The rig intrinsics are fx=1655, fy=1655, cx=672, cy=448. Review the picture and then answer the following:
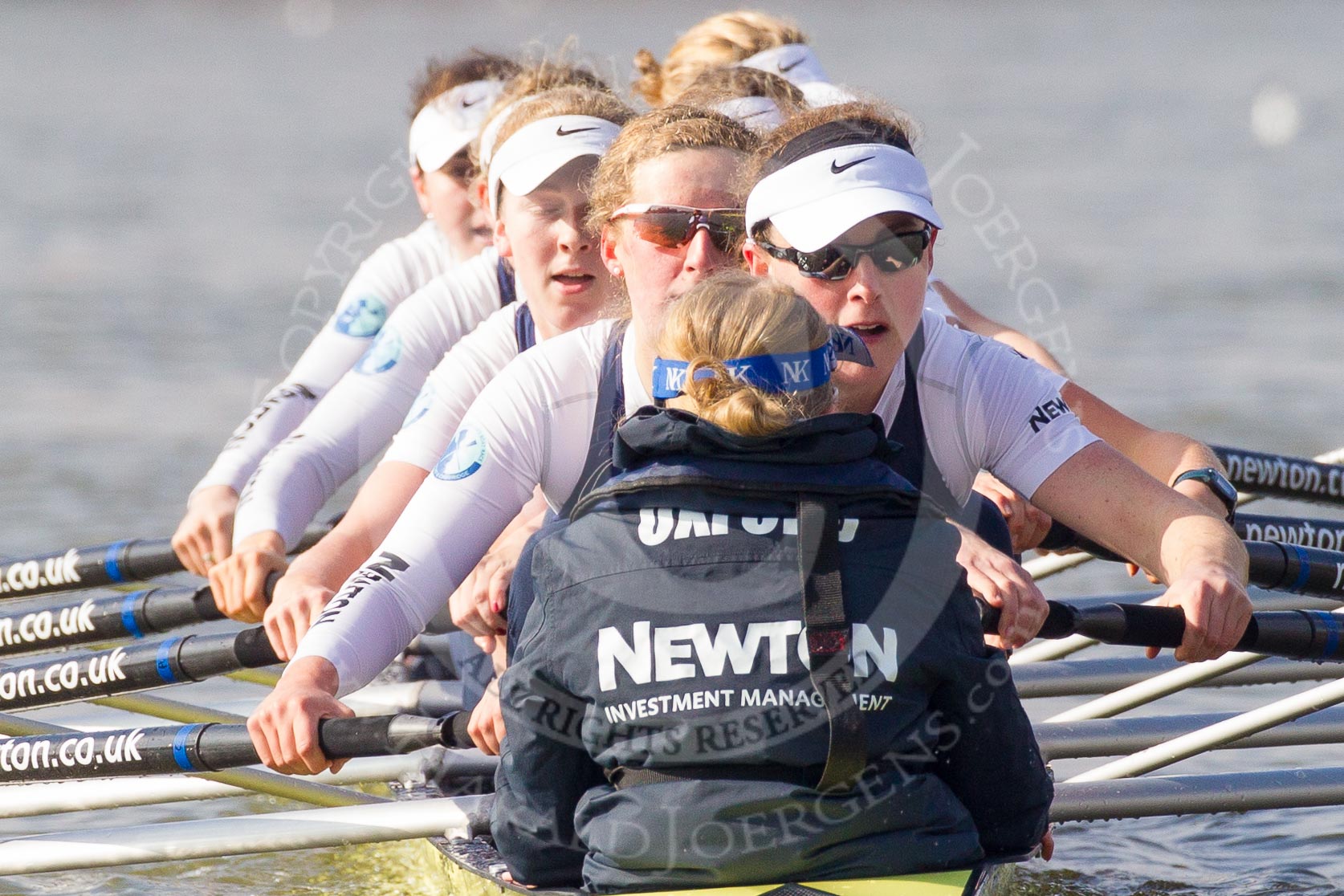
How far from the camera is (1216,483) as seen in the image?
3395mm

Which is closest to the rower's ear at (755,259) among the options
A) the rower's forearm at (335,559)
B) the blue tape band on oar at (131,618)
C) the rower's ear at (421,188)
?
the rower's forearm at (335,559)

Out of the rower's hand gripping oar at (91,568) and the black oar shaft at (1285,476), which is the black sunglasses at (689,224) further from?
the black oar shaft at (1285,476)

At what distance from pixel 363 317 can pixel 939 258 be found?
7.97m

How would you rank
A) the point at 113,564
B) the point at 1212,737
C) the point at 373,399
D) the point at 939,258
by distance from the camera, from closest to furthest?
the point at 1212,737 < the point at 373,399 < the point at 113,564 < the point at 939,258

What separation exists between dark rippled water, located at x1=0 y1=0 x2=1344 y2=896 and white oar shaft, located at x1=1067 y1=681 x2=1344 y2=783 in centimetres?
50

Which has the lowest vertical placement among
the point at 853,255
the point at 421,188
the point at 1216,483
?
the point at 1216,483

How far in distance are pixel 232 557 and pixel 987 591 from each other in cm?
199

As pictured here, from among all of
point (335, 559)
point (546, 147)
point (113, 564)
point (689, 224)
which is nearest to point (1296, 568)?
point (689, 224)

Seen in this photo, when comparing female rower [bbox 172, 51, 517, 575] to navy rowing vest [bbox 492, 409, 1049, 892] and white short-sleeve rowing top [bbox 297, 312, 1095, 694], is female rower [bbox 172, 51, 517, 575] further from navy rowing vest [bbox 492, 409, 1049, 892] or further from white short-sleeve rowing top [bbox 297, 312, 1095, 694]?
navy rowing vest [bbox 492, 409, 1049, 892]

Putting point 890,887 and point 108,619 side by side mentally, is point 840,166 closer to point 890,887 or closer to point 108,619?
point 890,887

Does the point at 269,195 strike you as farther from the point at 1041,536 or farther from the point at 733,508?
the point at 733,508

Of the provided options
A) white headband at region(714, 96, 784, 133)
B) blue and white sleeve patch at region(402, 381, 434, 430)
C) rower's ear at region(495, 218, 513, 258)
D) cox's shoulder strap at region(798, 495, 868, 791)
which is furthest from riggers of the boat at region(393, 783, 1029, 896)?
white headband at region(714, 96, 784, 133)

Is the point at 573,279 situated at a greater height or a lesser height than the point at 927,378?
greater

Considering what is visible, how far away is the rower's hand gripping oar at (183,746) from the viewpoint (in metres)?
2.79
